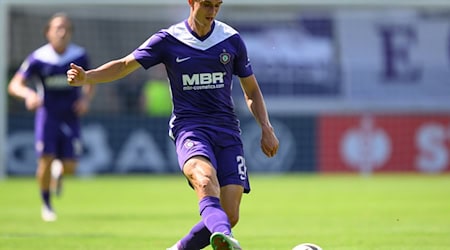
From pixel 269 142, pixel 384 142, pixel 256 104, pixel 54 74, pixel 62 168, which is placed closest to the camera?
pixel 269 142

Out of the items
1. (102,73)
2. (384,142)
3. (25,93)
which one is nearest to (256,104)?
(102,73)

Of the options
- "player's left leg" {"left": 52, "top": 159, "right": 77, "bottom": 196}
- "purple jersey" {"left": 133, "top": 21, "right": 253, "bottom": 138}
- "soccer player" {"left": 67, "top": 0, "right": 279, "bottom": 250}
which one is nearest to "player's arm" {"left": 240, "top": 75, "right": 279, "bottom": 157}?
"soccer player" {"left": 67, "top": 0, "right": 279, "bottom": 250}

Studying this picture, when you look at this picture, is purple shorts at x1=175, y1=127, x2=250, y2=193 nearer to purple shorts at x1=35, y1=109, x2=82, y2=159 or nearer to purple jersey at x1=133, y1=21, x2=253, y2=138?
purple jersey at x1=133, y1=21, x2=253, y2=138

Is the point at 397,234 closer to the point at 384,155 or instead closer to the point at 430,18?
the point at 384,155

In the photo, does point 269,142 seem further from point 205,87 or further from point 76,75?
point 76,75

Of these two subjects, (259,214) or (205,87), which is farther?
(259,214)

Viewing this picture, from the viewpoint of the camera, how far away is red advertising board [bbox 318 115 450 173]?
27.0 m

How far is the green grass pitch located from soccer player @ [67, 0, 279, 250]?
1.99m

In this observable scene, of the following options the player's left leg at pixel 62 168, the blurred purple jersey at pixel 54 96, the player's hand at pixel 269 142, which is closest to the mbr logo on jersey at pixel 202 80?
the player's hand at pixel 269 142

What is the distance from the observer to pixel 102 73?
855 cm

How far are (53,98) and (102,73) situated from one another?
22.5ft

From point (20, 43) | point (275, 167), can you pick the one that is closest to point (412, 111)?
point (275, 167)

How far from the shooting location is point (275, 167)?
2734cm

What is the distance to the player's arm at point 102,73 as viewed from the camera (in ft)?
27.7
